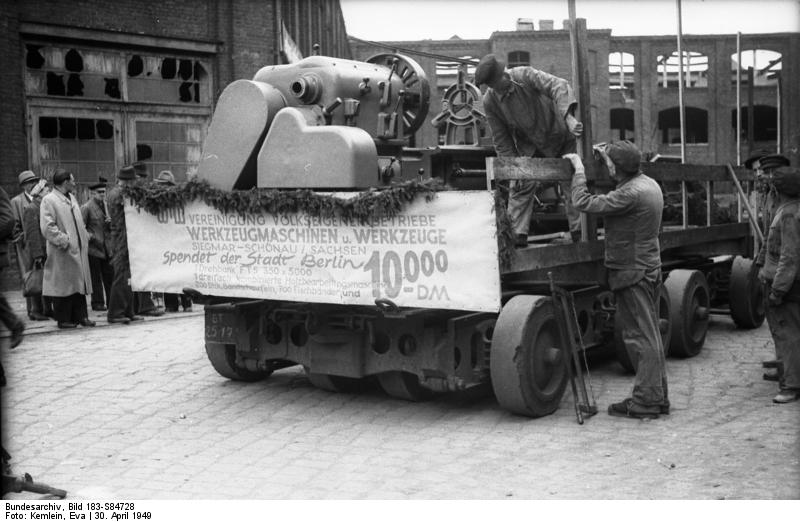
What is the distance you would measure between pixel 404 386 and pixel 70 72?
10.6 m

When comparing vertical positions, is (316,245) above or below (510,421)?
above

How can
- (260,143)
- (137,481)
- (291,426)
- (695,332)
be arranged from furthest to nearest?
(695,332) < (260,143) < (291,426) < (137,481)

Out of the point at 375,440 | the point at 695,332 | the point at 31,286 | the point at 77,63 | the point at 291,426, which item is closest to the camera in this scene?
the point at 375,440

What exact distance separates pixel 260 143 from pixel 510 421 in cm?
280

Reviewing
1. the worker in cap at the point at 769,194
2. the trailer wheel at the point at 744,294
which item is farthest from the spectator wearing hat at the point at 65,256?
the worker in cap at the point at 769,194

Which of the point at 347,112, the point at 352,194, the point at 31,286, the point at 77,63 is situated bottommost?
the point at 31,286

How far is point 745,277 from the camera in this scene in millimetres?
11117

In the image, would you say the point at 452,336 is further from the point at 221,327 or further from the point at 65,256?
the point at 65,256

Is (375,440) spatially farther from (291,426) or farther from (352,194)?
(352,194)

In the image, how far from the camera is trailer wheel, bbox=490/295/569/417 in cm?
681

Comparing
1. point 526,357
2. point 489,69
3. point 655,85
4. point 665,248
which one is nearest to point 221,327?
point 526,357

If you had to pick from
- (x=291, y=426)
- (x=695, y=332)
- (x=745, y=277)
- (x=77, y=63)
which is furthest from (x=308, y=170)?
(x=77, y=63)

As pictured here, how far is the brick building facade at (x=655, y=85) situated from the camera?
5075 cm

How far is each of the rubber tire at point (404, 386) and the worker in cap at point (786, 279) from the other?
2.67 m
